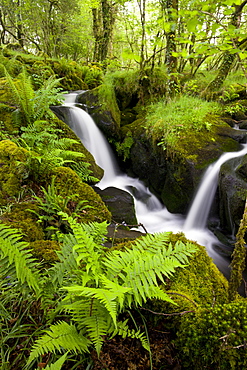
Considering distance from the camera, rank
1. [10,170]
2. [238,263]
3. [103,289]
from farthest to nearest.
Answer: [10,170] → [238,263] → [103,289]

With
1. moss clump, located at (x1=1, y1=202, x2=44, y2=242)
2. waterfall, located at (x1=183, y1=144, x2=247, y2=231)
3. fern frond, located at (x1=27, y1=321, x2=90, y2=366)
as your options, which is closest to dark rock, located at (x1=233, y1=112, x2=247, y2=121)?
waterfall, located at (x1=183, y1=144, x2=247, y2=231)

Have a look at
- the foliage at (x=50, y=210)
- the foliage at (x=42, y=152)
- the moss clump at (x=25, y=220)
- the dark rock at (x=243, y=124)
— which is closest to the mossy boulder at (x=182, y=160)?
the dark rock at (x=243, y=124)

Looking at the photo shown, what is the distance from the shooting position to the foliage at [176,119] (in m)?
5.97

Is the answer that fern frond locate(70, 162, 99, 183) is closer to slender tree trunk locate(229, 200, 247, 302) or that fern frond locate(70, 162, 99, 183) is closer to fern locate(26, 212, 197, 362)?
fern locate(26, 212, 197, 362)

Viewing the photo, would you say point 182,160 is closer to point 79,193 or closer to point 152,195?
point 152,195

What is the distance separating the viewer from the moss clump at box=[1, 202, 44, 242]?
86.2 inches

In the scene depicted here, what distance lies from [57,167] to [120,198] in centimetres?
257

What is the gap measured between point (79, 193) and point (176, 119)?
4.31 metres

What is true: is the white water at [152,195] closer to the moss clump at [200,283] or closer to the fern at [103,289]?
the moss clump at [200,283]

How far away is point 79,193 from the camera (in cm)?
328

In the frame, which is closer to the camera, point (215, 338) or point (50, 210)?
point (215, 338)

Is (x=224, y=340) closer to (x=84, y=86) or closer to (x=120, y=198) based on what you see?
(x=120, y=198)

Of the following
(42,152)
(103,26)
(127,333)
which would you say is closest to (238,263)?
(127,333)

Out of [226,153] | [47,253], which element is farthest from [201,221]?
[47,253]
